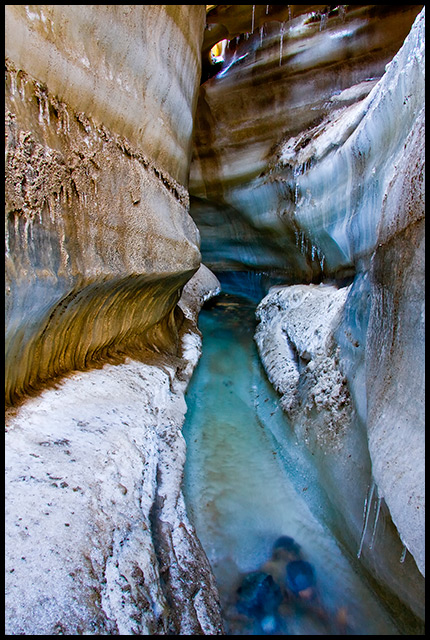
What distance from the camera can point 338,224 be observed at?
5367 millimetres

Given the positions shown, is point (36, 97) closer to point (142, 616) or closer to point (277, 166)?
point (142, 616)

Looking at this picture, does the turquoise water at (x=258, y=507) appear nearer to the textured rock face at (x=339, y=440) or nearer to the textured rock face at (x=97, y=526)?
the textured rock face at (x=339, y=440)

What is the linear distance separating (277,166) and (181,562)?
25.1ft

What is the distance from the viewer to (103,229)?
3.38m

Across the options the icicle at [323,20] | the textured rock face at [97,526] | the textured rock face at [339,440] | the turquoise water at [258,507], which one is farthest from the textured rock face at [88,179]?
the icicle at [323,20]

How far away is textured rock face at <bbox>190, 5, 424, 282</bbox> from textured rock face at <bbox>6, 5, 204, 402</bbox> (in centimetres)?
231

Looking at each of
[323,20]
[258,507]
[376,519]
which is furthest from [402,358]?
[323,20]

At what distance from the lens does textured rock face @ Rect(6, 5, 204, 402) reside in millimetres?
2502

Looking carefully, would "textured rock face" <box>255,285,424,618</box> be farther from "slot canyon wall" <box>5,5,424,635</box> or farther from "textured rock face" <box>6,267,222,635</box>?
"textured rock face" <box>6,267,222,635</box>

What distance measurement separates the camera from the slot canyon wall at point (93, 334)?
1.82 metres

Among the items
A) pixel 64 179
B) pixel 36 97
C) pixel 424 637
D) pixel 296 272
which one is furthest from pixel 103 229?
pixel 296 272

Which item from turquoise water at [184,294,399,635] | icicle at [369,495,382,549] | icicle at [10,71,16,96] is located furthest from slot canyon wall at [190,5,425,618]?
icicle at [10,71,16,96]

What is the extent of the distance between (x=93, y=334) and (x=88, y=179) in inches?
57.1

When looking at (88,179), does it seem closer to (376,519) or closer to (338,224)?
(376,519)
